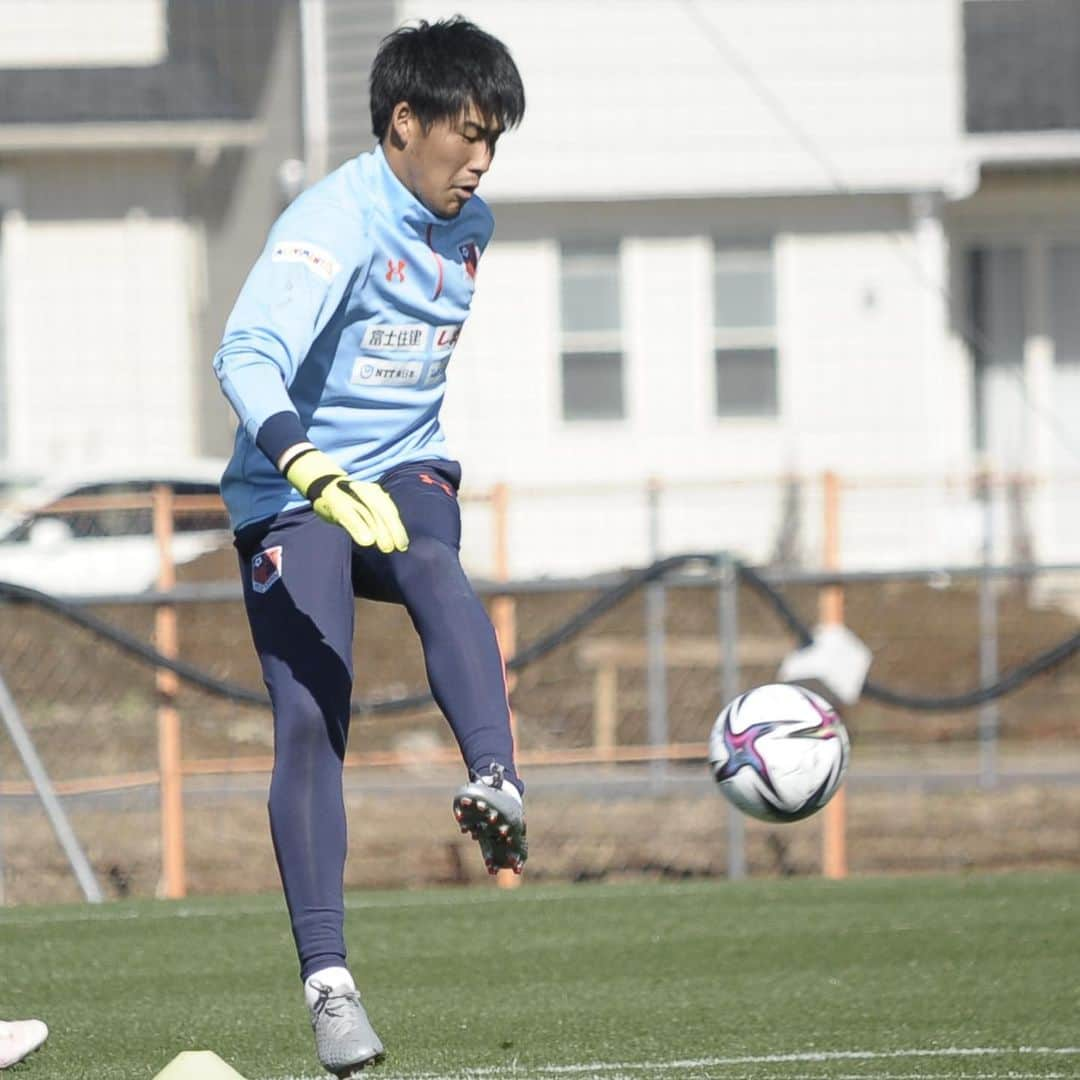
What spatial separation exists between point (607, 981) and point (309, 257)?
280 cm

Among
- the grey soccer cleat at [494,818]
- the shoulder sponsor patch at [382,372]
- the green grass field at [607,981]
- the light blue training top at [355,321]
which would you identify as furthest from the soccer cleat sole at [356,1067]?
the shoulder sponsor patch at [382,372]

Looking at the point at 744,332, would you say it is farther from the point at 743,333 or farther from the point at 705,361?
the point at 705,361

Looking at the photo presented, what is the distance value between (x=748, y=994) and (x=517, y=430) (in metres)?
12.6

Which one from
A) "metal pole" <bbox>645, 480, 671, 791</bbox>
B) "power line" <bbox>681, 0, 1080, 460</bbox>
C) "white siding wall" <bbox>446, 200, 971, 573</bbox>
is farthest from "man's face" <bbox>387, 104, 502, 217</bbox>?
"white siding wall" <bbox>446, 200, 971, 573</bbox>

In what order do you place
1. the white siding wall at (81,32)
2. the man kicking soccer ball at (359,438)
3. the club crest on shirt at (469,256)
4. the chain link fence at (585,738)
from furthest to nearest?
the white siding wall at (81,32)
the chain link fence at (585,738)
the club crest on shirt at (469,256)
the man kicking soccer ball at (359,438)

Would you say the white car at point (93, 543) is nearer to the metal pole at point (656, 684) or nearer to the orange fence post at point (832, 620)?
the metal pole at point (656, 684)

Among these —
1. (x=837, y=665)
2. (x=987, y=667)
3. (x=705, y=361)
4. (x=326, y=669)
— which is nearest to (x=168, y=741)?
(x=837, y=665)

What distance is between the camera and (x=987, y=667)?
12.3 m

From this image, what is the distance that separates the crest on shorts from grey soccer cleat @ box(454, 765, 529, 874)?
2.06 feet

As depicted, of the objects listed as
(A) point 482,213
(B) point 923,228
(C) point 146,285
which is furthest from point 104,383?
(A) point 482,213

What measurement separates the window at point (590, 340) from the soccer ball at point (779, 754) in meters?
13.3

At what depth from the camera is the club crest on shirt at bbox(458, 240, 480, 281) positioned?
5.04 meters

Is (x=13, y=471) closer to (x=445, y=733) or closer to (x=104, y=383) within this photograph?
(x=104, y=383)

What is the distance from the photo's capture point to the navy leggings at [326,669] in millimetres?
4691
